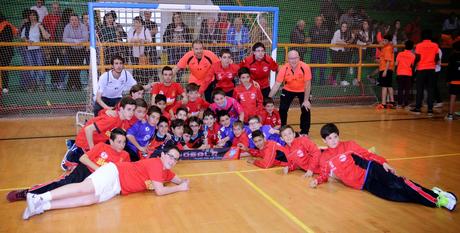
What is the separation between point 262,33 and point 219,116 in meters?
2.76

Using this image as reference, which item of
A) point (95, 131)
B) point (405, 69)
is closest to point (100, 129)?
point (95, 131)

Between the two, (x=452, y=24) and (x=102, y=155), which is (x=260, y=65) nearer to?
(x=102, y=155)

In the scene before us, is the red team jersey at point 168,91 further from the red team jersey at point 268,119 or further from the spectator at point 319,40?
the spectator at point 319,40

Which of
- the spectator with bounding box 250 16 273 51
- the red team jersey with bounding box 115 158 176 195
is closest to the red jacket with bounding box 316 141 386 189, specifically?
the red team jersey with bounding box 115 158 176 195

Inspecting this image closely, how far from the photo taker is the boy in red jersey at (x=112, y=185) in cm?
389

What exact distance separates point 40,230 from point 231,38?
622cm

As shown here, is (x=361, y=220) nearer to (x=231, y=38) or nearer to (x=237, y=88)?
(x=237, y=88)

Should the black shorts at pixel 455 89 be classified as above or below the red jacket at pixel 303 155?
above

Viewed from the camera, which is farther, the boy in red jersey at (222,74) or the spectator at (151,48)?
the spectator at (151,48)

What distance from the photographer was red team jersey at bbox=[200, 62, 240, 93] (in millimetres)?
7059

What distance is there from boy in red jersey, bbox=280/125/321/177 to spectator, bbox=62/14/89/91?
6.40m

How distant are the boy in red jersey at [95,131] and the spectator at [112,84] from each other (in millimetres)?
1327

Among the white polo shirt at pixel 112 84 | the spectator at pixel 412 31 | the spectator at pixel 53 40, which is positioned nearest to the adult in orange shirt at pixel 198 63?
the white polo shirt at pixel 112 84

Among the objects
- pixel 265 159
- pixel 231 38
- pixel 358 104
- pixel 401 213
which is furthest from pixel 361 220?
pixel 358 104
